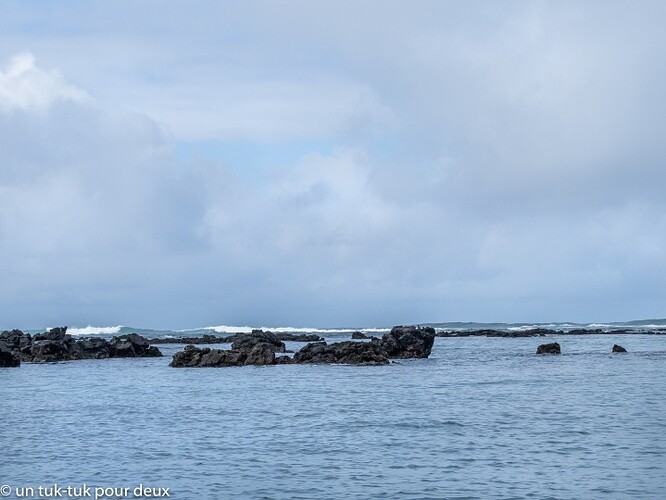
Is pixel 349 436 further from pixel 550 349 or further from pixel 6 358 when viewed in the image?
pixel 550 349

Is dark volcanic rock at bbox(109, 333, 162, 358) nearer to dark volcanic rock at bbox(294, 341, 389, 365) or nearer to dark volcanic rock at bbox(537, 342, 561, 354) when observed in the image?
dark volcanic rock at bbox(294, 341, 389, 365)

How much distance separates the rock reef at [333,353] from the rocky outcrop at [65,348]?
2187 centimetres

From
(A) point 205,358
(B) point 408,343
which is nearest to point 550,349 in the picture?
(B) point 408,343

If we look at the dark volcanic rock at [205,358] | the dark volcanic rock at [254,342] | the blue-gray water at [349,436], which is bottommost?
the blue-gray water at [349,436]

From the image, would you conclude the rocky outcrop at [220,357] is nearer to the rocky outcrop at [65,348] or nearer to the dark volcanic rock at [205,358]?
the dark volcanic rock at [205,358]

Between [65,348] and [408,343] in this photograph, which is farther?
[65,348]

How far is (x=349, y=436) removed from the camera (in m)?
34.3

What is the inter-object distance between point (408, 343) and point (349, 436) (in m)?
59.7

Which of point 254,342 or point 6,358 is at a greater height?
point 254,342

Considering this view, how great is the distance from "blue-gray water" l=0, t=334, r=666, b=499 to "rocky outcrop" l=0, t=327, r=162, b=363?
3651cm

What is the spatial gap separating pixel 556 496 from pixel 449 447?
8697mm

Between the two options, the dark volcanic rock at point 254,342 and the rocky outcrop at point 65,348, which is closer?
the dark volcanic rock at point 254,342

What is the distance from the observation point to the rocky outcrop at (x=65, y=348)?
99438 mm

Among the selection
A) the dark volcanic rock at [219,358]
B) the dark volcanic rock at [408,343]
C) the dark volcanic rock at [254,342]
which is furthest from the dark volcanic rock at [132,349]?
the dark volcanic rock at [408,343]
